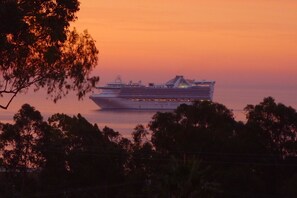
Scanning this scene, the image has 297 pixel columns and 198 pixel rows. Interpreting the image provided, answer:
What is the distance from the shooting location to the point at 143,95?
78938 mm

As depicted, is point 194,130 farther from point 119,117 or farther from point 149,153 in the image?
point 119,117

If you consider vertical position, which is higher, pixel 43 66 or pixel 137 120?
pixel 137 120

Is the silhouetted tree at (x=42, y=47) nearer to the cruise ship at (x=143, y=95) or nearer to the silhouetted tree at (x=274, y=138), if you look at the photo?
the silhouetted tree at (x=274, y=138)

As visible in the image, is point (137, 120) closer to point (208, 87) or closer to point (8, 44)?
point (208, 87)

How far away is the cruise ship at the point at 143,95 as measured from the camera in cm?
7862

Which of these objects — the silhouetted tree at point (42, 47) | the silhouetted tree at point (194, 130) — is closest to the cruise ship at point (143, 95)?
the silhouetted tree at point (194, 130)

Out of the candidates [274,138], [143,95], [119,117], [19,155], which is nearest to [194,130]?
[274,138]

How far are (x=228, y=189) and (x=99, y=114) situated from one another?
198 feet

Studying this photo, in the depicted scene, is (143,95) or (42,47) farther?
(143,95)

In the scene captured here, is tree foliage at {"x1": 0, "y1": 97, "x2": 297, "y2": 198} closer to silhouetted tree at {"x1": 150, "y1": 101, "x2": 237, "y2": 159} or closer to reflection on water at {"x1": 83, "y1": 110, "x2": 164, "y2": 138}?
silhouetted tree at {"x1": 150, "y1": 101, "x2": 237, "y2": 159}

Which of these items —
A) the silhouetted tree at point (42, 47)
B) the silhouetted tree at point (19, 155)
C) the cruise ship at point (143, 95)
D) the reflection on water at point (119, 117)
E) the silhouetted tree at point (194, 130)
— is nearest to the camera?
the silhouetted tree at point (42, 47)

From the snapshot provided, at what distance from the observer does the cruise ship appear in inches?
3095

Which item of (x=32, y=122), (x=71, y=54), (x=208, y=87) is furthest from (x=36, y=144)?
(x=208, y=87)

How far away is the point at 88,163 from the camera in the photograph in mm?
19719
